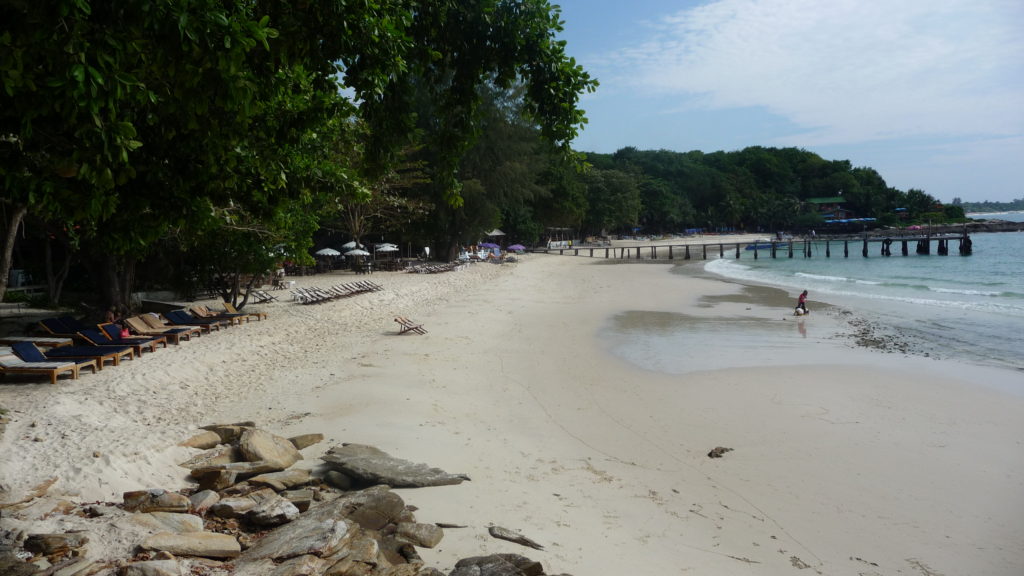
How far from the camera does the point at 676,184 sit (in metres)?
126

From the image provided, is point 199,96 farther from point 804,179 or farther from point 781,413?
point 804,179

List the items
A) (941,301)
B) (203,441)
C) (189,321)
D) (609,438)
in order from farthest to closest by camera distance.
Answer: (941,301)
(189,321)
(609,438)
(203,441)

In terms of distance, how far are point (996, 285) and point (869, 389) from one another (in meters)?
27.8

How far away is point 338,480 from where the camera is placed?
6172 millimetres

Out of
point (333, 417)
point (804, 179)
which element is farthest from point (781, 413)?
point (804, 179)

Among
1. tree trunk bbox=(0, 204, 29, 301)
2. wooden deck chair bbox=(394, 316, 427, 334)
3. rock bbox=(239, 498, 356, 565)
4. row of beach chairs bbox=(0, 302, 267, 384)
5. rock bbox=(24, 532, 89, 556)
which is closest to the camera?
rock bbox=(24, 532, 89, 556)

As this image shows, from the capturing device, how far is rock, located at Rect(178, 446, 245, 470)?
20.9ft

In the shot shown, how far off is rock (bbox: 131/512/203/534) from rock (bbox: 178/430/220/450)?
2241mm

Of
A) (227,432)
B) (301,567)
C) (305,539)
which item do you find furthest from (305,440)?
(301,567)

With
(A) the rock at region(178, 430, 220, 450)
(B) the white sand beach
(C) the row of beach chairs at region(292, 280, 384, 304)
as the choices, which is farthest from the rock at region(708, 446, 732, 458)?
(C) the row of beach chairs at region(292, 280, 384, 304)

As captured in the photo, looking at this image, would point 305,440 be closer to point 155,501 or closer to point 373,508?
point 373,508

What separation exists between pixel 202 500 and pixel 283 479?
32.8 inches

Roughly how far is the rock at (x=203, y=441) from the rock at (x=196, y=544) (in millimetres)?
2654

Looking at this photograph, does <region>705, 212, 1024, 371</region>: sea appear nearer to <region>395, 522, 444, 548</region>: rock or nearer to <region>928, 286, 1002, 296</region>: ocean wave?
<region>928, 286, 1002, 296</region>: ocean wave
